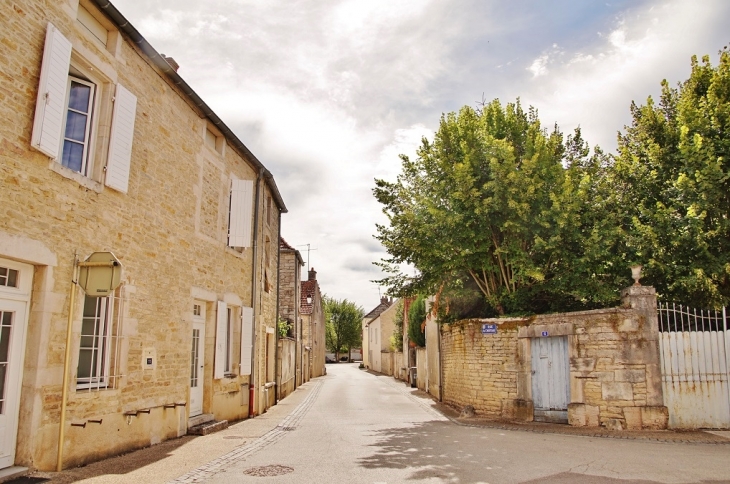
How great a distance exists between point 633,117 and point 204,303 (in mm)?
10918

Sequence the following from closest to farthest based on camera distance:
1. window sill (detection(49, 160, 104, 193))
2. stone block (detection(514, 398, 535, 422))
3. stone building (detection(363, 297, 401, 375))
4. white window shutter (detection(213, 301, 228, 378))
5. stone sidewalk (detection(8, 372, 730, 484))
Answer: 1. stone sidewalk (detection(8, 372, 730, 484))
2. window sill (detection(49, 160, 104, 193))
3. white window shutter (detection(213, 301, 228, 378))
4. stone block (detection(514, 398, 535, 422))
5. stone building (detection(363, 297, 401, 375))

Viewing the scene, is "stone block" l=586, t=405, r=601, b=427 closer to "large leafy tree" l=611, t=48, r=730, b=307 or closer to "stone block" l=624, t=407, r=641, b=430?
"stone block" l=624, t=407, r=641, b=430

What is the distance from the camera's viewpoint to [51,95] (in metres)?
6.09

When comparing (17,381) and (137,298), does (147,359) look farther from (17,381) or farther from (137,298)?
(17,381)

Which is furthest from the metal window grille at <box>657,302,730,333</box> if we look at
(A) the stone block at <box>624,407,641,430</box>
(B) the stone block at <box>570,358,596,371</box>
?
(A) the stone block at <box>624,407,641,430</box>

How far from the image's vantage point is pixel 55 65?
6.17 m

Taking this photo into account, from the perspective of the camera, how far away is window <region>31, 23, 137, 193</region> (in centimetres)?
604

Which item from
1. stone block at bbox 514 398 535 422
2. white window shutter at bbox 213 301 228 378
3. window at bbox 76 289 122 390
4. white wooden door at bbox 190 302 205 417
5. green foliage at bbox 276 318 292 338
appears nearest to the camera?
window at bbox 76 289 122 390

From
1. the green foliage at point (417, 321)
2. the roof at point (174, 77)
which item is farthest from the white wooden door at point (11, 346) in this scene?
the green foliage at point (417, 321)

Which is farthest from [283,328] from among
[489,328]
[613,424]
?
[613,424]

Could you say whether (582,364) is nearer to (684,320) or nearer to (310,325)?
(684,320)

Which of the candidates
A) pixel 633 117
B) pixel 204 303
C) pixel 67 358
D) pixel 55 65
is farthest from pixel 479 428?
pixel 55 65

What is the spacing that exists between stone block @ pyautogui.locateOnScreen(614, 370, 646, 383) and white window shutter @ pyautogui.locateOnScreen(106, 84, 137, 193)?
355 inches

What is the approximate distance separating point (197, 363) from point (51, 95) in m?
5.91
